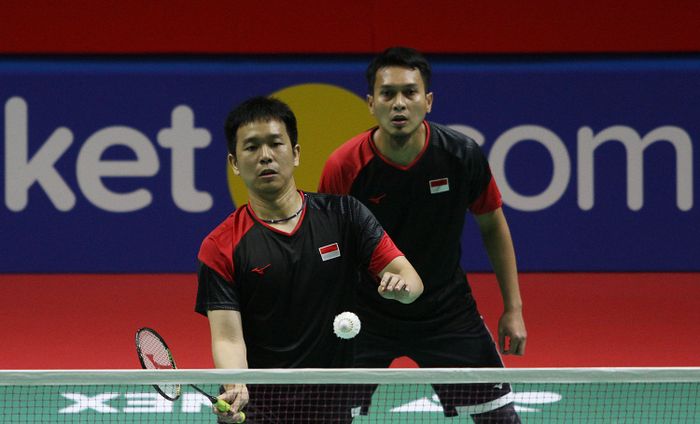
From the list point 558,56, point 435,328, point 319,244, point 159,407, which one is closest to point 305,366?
point 319,244

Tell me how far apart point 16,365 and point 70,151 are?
2.65 m

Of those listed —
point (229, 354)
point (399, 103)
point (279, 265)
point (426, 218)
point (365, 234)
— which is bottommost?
point (229, 354)

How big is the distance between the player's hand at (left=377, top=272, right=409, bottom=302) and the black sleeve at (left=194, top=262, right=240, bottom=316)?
1.39 feet

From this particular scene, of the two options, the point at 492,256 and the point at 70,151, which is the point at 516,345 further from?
the point at 70,151

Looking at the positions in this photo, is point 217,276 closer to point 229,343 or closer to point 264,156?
point 229,343

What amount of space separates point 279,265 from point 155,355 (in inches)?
19.0

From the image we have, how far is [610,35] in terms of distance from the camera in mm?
8711

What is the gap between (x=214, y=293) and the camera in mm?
3354

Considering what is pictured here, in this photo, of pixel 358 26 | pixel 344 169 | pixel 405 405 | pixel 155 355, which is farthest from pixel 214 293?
pixel 358 26

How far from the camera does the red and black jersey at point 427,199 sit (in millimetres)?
4258

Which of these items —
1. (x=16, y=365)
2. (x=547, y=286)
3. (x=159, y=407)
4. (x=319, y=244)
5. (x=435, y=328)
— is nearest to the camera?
(x=319, y=244)

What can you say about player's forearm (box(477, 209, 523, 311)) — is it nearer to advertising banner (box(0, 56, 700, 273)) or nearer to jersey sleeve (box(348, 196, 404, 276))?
jersey sleeve (box(348, 196, 404, 276))

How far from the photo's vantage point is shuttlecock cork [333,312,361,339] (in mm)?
3143

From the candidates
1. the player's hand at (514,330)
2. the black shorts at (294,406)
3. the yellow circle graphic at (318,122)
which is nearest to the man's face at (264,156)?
the black shorts at (294,406)
